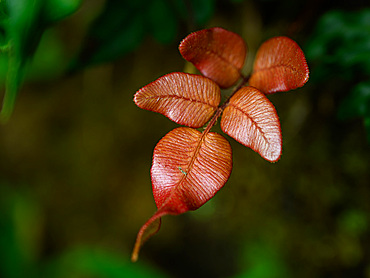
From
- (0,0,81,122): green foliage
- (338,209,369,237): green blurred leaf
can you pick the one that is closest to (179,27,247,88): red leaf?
(0,0,81,122): green foliage

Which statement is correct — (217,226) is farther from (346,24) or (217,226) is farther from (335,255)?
(346,24)

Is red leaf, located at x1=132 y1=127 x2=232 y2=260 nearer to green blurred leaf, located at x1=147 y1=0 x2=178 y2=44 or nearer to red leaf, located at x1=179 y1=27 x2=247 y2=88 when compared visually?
red leaf, located at x1=179 y1=27 x2=247 y2=88

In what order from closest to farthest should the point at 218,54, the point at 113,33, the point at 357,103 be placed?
the point at 218,54 < the point at 357,103 < the point at 113,33

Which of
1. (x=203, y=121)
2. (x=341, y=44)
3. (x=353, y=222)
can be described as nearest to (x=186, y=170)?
(x=203, y=121)

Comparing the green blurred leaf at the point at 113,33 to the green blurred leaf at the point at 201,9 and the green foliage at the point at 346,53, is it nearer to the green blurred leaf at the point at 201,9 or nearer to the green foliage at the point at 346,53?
the green blurred leaf at the point at 201,9

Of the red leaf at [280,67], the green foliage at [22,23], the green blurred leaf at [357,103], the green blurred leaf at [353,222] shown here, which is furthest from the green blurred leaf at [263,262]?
the green foliage at [22,23]

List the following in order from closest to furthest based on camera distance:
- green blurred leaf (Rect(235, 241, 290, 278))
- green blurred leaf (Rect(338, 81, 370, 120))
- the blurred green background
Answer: green blurred leaf (Rect(338, 81, 370, 120)), the blurred green background, green blurred leaf (Rect(235, 241, 290, 278))

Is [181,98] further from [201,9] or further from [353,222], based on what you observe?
[353,222]

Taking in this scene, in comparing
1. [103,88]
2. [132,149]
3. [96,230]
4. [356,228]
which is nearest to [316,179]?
[356,228]
